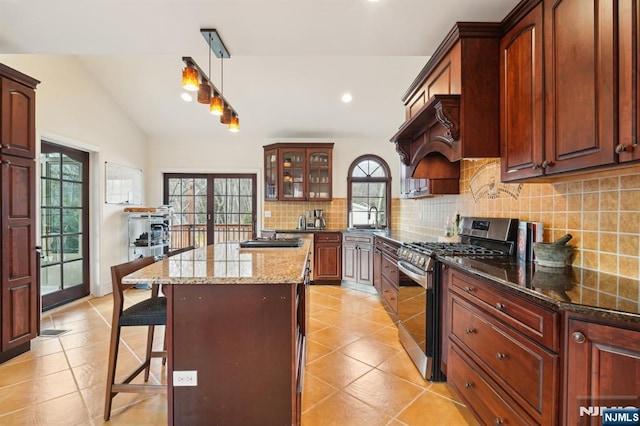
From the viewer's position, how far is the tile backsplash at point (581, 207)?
1.51m

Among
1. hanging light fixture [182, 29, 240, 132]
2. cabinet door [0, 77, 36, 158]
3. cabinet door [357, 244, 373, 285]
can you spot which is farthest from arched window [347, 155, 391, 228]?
cabinet door [0, 77, 36, 158]

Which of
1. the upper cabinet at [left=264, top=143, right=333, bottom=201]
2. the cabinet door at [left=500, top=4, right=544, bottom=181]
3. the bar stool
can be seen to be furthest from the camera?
the upper cabinet at [left=264, top=143, right=333, bottom=201]

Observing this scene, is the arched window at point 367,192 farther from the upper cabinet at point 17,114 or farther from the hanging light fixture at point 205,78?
the upper cabinet at point 17,114

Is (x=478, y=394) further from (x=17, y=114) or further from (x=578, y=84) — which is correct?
(x=17, y=114)

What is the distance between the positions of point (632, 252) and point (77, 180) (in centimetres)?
565

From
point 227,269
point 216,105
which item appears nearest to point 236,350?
point 227,269

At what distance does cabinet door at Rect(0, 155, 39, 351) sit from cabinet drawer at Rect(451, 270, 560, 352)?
3.50 metres

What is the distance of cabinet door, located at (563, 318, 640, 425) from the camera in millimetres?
998

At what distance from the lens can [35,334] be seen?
275 centimetres

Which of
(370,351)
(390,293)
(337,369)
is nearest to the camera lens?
(337,369)

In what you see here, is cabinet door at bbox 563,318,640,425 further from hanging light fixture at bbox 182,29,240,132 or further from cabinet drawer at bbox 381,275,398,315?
hanging light fixture at bbox 182,29,240,132

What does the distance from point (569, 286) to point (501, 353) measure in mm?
439

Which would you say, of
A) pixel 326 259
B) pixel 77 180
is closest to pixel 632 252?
pixel 326 259

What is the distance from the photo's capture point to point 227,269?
1667 millimetres
